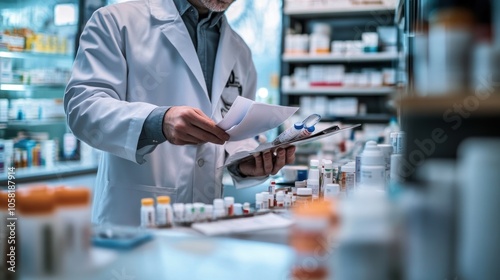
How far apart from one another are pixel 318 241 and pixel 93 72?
4.12ft

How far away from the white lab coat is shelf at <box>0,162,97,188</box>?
264 cm

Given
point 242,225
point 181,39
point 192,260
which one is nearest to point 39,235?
point 192,260

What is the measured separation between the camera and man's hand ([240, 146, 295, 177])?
1844mm

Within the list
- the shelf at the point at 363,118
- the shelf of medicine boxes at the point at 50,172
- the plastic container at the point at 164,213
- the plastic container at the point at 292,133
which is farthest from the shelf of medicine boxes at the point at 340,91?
the plastic container at the point at 164,213

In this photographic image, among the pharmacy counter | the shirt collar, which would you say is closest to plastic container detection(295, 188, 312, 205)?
the pharmacy counter

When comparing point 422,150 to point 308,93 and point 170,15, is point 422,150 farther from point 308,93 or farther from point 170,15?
point 308,93

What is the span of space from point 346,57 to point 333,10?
49cm

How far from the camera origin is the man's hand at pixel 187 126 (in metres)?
1.50

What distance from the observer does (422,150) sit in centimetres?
85

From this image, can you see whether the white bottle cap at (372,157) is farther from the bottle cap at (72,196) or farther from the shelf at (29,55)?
the shelf at (29,55)

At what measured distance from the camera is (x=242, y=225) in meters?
1.23

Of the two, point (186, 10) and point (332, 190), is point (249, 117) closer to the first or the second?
point (332, 190)

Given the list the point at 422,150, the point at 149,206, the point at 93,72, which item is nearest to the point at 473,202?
the point at 422,150

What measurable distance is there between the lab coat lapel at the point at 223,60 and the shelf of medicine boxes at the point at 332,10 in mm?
2934
